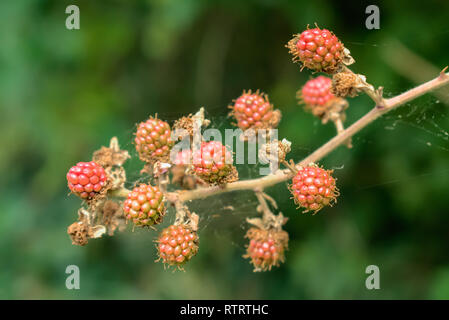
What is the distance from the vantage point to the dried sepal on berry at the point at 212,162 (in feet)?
6.07

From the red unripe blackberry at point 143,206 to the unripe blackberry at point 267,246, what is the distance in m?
0.55

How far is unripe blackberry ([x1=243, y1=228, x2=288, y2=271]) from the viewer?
2.16 m

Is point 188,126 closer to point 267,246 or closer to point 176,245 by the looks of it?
point 176,245

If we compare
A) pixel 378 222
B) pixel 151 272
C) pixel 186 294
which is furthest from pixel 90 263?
pixel 378 222

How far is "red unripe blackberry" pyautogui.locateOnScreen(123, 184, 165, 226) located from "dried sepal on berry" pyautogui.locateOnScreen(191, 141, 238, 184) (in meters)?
0.19

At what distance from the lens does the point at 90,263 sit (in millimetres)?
3479

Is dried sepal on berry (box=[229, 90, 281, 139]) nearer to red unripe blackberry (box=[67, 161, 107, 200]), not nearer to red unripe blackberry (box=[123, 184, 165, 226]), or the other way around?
red unripe blackberry (box=[123, 184, 165, 226])

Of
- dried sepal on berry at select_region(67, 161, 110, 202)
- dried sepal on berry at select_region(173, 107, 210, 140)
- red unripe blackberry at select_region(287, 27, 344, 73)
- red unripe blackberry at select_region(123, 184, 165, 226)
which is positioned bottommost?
red unripe blackberry at select_region(123, 184, 165, 226)

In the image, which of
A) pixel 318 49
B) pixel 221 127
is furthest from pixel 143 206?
pixel 221 127

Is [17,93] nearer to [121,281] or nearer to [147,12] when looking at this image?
[147,12]

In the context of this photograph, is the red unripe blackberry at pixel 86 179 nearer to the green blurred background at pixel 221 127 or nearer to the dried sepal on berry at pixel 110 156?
the dried sepal on berry at pixel 110 156

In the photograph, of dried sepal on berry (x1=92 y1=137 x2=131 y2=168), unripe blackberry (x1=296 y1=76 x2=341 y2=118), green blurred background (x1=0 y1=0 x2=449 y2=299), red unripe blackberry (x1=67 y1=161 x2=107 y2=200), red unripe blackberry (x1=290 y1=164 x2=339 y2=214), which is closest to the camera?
red unripe blackberry (x1=290 y1=164 x2=339 y2=214)

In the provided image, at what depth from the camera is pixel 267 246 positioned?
216 centimetres

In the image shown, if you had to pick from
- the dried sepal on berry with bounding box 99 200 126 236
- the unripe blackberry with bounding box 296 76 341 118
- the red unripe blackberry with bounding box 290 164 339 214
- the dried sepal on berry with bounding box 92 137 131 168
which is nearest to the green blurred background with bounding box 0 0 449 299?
the unripe blackberry with bounding box 296 76 341 118
